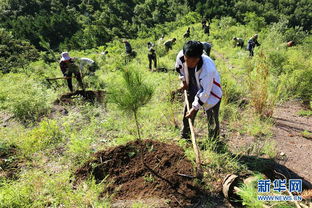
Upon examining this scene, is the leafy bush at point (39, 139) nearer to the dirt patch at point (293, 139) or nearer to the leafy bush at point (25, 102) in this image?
the leafy bush at point (25, 102)

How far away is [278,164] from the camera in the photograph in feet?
9.67

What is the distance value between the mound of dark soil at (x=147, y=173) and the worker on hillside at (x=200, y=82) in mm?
689

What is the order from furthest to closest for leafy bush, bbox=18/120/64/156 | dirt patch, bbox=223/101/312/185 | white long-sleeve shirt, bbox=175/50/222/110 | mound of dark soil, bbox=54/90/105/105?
mound of dark soil, bbox=54/90/105/105, leafy bush, bbox=18/120/64/156, dirt patch, bbox=223/101/312/185, white long-sleeve shirt, bbox=175/50/222/110

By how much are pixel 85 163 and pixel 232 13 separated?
141ft

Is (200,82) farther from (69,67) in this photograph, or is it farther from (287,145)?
(69,67)

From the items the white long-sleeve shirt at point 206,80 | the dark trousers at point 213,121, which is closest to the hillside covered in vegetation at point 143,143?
the dark trousers at point 213,121

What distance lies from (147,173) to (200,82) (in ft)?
4.68

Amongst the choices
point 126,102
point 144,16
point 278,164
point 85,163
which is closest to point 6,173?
point 85,163

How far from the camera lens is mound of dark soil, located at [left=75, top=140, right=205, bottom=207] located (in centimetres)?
235

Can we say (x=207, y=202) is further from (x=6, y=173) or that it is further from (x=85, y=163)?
(x=6, y=173)

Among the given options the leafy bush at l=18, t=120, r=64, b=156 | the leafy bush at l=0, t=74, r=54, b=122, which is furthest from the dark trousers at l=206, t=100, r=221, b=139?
the leafy bush at l=0, t=74, r=54, b=122

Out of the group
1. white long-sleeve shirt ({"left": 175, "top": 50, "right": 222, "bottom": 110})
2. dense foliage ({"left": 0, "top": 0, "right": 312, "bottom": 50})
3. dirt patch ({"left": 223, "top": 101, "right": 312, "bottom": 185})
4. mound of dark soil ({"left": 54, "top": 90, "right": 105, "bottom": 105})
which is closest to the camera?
white long-sleeve shirt ({"left": 175, "top": 50, "right": 222, "bottom": 110})

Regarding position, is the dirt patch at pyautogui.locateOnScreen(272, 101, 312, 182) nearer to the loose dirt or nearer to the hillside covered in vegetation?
the hillside covered in vegetation

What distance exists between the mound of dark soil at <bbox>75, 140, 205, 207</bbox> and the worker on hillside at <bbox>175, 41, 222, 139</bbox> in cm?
69
